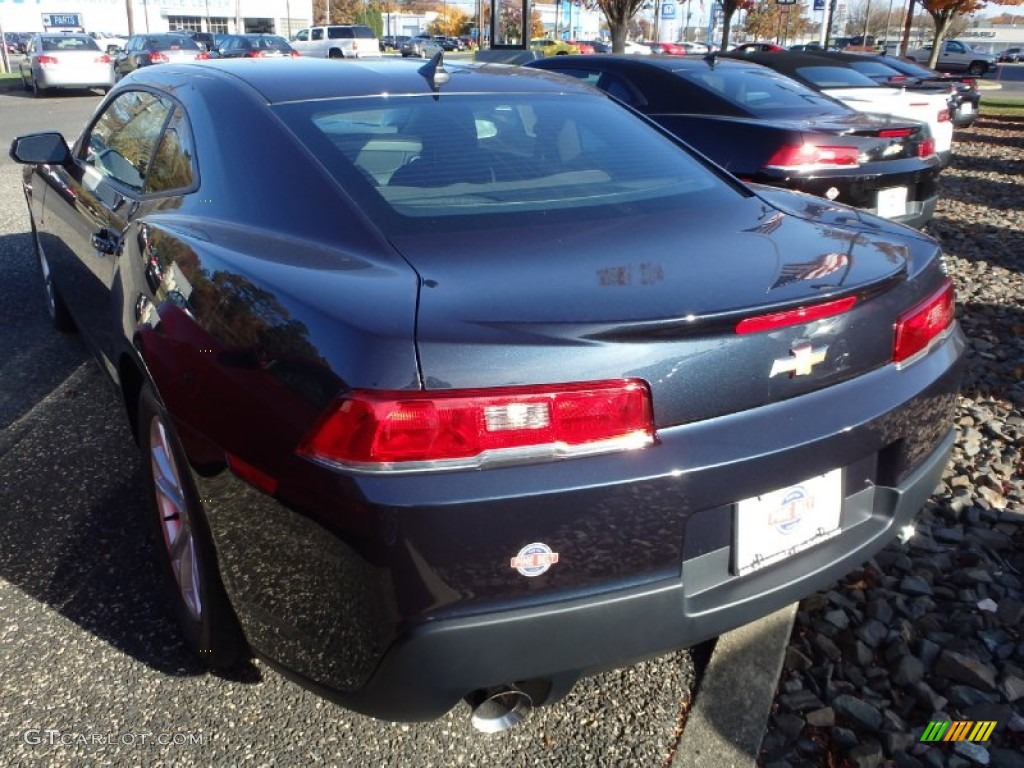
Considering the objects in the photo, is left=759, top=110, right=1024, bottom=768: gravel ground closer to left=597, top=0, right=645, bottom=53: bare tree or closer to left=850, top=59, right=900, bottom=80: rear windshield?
left=850, top=59, right=900, bottom=80: rear windshield

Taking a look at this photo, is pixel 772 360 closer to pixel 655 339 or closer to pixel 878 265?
pixel 655 339

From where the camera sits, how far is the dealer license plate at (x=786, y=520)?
189cm

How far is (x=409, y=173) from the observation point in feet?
8.05

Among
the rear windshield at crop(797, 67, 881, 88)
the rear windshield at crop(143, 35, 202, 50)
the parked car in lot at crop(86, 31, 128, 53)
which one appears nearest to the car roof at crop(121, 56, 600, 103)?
the rear windshield at crop(797, 67, 881, 88)

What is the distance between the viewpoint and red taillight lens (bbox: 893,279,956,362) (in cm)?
212

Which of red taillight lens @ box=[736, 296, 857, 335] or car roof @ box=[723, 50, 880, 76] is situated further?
car roof @ box=[723, 50, 880, 76]

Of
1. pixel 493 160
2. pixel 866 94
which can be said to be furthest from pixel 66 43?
pixel 493 160

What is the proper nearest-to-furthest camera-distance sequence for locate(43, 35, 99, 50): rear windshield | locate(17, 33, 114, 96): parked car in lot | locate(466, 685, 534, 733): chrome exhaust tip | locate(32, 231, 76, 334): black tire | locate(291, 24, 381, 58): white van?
locate(466, 685, 534, 733): chrome exhaust tip → locate(32, 231, 76, 334): black tire → locate(17, 33, 114, 96): parked car in lot → locate(43, 35, 99, 50): rear windshield → locate(291, 24, 381, 58): white van

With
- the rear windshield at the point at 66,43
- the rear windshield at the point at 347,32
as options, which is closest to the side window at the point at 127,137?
the rear windshield at the point at 66,43

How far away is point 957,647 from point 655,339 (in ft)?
5.03

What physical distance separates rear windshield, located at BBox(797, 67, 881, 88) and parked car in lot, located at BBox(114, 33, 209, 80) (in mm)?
18255

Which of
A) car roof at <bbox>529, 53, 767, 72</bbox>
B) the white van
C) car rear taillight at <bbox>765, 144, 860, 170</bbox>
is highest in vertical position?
the white van

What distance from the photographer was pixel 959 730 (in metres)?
2.25

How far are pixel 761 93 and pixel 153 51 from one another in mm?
23246
